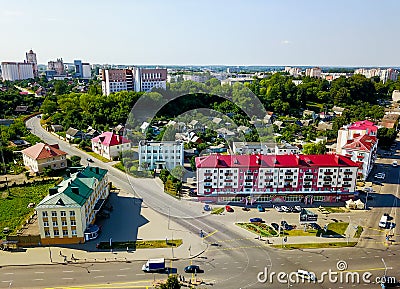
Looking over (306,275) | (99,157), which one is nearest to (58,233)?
(306,275)

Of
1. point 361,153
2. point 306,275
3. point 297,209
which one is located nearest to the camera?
point 306,275

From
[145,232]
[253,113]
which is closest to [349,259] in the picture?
[145,232]

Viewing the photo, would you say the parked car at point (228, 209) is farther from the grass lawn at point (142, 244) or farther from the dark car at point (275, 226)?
the grass lawn at point (142, 244)

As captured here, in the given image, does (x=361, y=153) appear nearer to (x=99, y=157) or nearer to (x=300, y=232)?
(x=300, y=232)

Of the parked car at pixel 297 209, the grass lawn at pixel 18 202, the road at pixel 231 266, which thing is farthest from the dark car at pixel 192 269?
the grass lawn at pixel 18 202

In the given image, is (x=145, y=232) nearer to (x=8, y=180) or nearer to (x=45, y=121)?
(x=8, y=180)

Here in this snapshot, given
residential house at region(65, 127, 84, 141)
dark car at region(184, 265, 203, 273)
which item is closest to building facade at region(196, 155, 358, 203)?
dark car at region(184, 265, 203, 273)

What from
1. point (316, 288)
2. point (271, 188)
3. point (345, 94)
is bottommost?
Result: point (316, 288)
